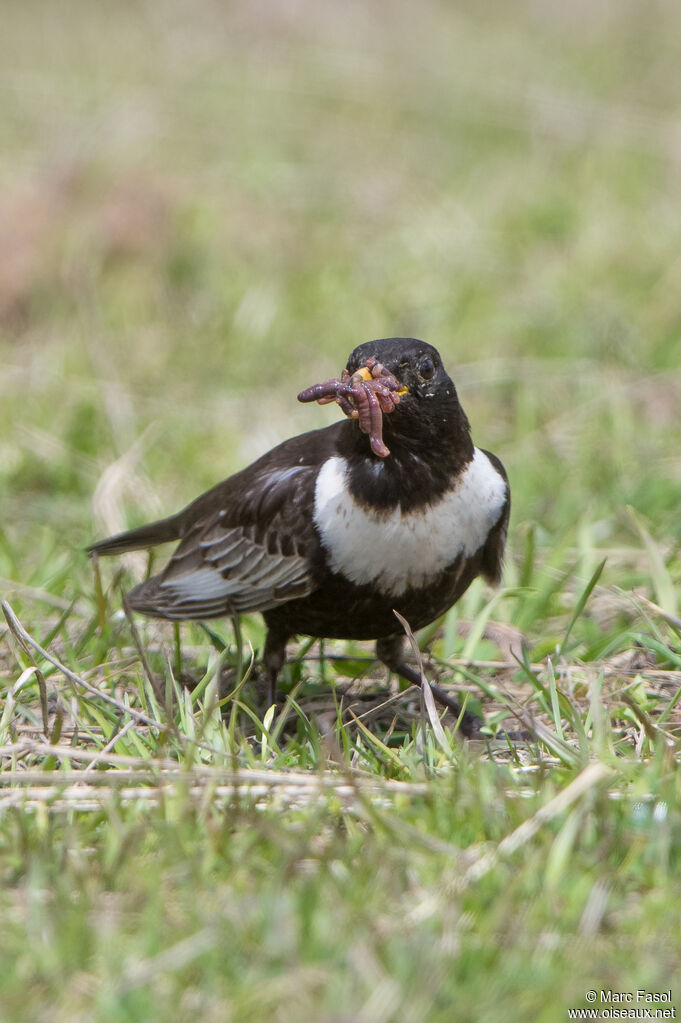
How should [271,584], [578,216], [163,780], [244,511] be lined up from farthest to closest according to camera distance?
[578,216], [244,511], [271,584], [163,780]

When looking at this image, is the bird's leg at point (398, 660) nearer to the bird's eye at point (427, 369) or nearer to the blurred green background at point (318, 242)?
the bird's eye at point (427, 369)

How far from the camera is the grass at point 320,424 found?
2.45m

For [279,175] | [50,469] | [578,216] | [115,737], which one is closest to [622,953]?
[115,737]

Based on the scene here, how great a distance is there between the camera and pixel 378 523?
369 centimetres

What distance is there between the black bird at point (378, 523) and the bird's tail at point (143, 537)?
0.49m

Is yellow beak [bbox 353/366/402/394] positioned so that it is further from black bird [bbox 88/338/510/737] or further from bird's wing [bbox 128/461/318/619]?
bird's wing [bbox 128/461/318/619]

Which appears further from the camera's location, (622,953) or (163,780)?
(163,780)

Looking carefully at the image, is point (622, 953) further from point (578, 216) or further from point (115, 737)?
point (578, 216)

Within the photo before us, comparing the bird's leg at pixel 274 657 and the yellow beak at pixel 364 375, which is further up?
the yellow beak at pixel 364 375

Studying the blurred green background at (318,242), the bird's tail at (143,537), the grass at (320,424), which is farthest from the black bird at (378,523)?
the blurred green background at (318,242)

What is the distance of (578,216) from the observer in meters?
8.48

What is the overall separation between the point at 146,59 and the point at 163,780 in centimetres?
1001

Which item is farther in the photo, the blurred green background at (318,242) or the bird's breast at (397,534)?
the blurred green background at (318,242)

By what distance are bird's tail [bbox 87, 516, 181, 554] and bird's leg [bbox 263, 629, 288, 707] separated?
2.18ft
